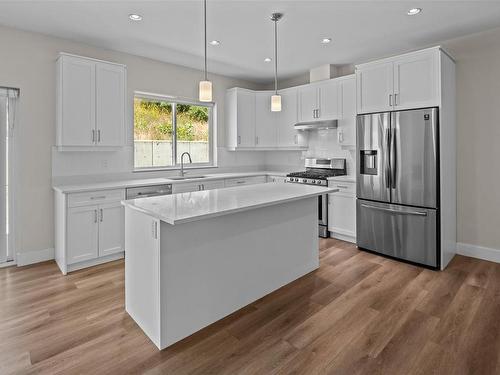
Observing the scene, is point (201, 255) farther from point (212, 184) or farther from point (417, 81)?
point (417, 81)

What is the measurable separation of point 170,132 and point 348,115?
2.84 metres

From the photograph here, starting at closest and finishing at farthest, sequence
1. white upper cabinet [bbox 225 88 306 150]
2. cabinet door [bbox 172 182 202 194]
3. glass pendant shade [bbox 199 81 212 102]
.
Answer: glass pendant shade [bbox 199 81 212 102] < cabinet door [bbox 172 182 202 194] < white upper cabinet [bbox 225 88 306 150]

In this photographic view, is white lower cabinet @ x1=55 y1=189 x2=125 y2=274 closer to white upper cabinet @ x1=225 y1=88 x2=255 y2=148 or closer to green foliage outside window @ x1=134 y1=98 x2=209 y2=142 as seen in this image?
green foliage outside window @ x1=134 y1=98 x2=209 y2=142

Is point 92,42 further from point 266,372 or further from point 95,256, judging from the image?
point 266,372

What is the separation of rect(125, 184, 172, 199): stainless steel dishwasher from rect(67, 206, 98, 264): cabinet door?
17.4 inches

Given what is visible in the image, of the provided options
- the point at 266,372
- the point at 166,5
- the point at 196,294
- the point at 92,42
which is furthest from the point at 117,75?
the point at 266,372

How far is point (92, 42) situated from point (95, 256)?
2.69 metres

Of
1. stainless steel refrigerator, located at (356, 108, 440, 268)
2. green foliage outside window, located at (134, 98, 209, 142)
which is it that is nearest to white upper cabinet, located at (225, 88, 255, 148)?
green foliage outside window, located at (134, 98, 209, 142)

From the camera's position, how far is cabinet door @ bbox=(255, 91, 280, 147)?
580cm

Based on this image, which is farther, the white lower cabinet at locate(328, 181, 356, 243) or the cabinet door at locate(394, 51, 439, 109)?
the white lower cabinet at locate(328, 181, 356, 243)

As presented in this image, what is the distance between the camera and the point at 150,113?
484 cm

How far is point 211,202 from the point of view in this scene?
2523 millimetres

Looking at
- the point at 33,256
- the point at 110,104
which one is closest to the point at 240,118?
the point at 110,104

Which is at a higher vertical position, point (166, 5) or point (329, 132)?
point (166, 5)
